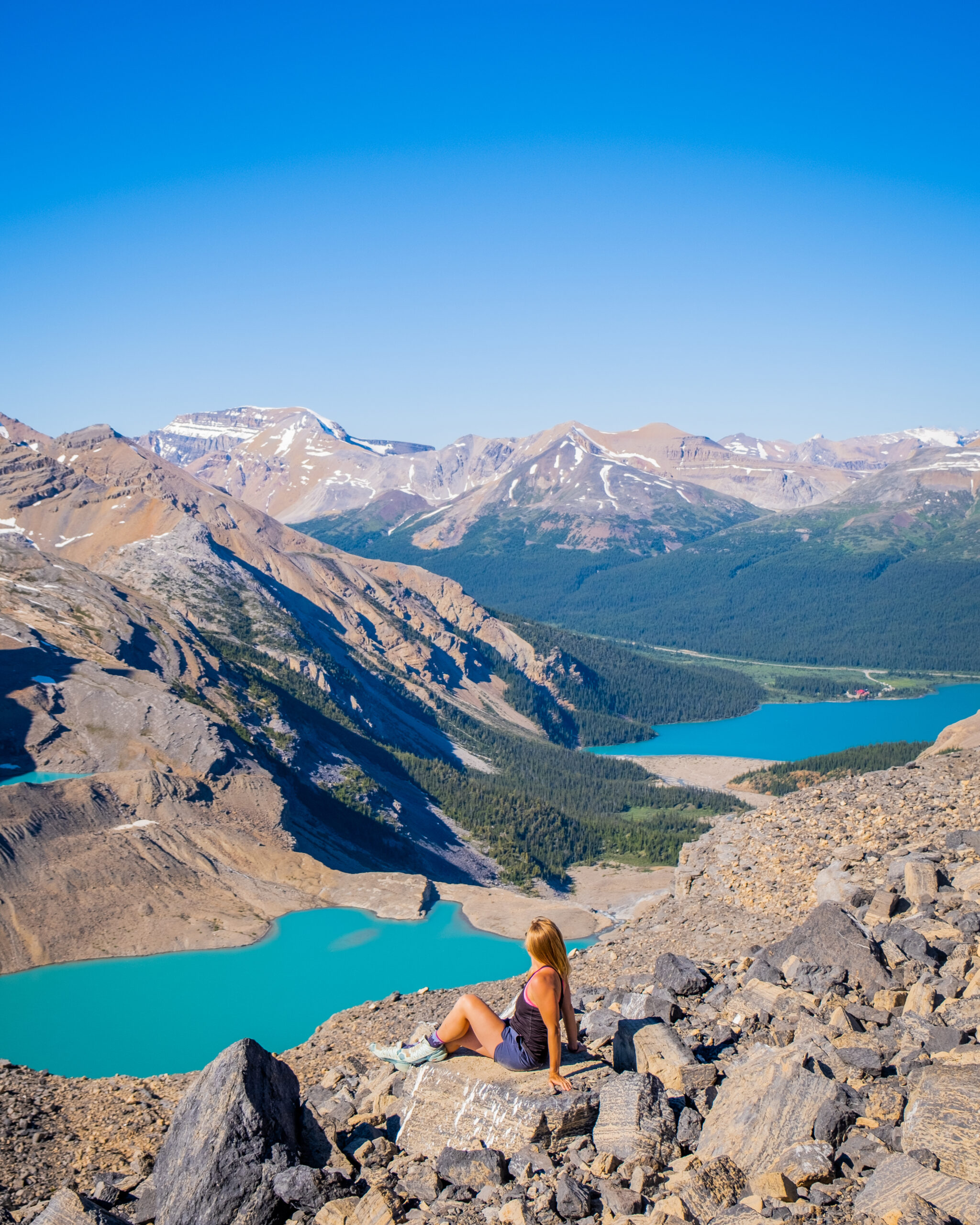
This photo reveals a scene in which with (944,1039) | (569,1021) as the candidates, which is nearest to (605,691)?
(944,1039)

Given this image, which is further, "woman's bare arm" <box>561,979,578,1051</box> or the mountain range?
the mountain range

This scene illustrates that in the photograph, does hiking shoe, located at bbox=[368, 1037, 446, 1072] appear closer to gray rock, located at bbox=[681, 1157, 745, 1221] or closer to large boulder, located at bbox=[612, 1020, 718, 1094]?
large boulder, located at bbox=[612, 1020, 718, 1094]

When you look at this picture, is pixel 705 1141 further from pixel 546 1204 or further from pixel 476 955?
pixel 476 955

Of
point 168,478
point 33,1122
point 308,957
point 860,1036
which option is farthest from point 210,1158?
point 168,478

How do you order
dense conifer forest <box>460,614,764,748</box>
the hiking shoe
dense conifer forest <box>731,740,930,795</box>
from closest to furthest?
the hiking shoe < dense conifer forest <box>731,740,930,795</box> < dense conifer forest <box>460,614,764,748</box>

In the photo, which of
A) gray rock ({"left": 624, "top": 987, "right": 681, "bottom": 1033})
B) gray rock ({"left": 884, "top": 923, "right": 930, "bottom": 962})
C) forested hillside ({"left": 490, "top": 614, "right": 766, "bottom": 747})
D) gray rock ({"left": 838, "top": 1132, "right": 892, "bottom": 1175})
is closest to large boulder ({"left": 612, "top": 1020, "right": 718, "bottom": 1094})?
gray rock ({"left": 624, "top": 987, "right": 681, "bottom": 1033})

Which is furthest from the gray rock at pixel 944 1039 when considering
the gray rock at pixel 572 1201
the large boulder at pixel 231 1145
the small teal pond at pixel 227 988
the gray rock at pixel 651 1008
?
the small teal pond at pixel 227 988

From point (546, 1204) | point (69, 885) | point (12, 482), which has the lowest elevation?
point (69, 885)

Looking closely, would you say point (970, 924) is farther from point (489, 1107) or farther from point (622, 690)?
point (622, 690)
